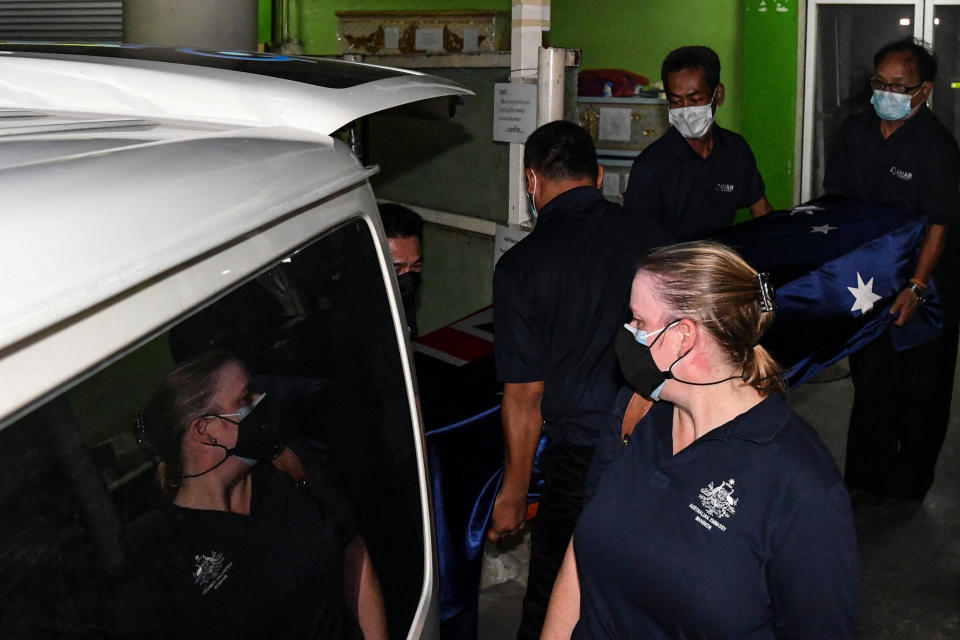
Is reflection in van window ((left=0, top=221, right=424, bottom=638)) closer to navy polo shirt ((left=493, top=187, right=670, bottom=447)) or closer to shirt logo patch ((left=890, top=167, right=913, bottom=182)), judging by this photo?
navy polo shirt ((left=493, top=187, right=670, bottom=447))

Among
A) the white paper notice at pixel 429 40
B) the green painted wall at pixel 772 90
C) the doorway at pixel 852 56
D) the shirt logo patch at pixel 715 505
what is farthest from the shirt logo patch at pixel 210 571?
the doorway at pixel 852 56

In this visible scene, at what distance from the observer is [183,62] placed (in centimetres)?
149

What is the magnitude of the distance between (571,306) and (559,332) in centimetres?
8

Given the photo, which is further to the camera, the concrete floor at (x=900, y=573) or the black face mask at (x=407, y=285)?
the concrete floor at (x=900, y=573)

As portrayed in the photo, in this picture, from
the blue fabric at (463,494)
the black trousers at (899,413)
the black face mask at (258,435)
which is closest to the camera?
the black face mask at (258,435)

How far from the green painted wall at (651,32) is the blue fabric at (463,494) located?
7002mm

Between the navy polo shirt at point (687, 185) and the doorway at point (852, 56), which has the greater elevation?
the doorway at point (852, 56)

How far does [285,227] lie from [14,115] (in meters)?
0.34

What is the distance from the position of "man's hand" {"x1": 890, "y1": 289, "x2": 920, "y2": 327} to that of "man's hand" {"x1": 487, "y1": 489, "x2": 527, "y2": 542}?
1.79m

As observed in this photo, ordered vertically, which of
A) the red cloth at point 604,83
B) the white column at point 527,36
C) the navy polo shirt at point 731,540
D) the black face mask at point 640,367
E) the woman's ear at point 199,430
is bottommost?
the navy polo shirt at point 731,540

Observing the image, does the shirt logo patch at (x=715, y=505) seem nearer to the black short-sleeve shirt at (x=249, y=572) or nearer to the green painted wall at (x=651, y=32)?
the black short-sleeve shirt at (x=249, y=572)

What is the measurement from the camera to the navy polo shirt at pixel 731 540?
1.61m

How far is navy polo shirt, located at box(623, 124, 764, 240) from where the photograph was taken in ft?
13.6

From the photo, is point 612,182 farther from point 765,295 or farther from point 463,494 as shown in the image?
point 765,295
